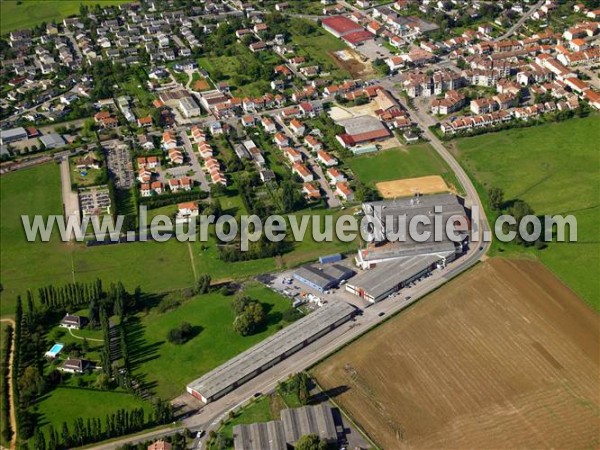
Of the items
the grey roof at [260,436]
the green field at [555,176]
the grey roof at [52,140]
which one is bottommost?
the green field at [555,176]

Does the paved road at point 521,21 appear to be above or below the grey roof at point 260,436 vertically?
below

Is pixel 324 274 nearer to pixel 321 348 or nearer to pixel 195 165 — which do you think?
pixel 321 348

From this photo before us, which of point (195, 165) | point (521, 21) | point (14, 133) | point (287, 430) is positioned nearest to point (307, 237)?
point (195, 165)

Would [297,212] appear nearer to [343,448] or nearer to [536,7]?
[343,448]

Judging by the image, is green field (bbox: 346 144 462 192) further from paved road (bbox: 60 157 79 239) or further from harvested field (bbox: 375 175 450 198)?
paved road (bbox: 60 157 79 239)

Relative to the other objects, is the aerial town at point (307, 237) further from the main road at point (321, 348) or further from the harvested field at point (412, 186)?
the harvested field at point (412, 186)

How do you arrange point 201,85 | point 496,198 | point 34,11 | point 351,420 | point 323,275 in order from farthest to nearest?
point 34,11, point 201,85, point 496,198, point 323,275, point 351,420

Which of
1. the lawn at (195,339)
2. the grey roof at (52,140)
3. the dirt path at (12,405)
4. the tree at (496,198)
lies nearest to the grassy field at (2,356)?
the dirt path at (12,405)
